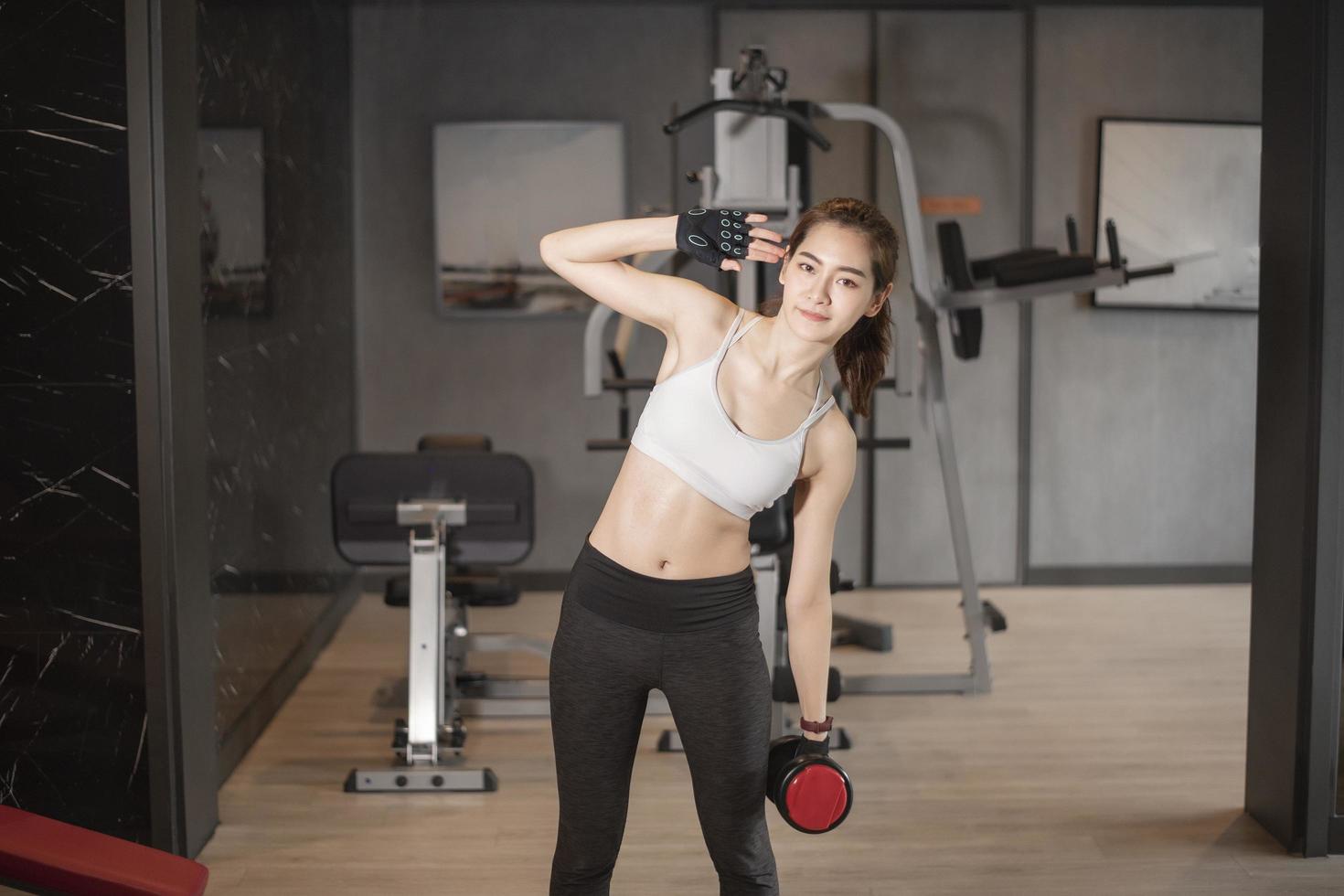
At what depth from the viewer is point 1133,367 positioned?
18.1 ft

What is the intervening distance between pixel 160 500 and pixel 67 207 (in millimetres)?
621

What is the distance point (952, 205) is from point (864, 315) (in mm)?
3645

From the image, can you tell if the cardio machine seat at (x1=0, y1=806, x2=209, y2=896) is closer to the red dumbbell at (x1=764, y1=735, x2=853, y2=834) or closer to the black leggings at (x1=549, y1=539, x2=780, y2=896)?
the black leggings at (x1=549, y1=539, x2=780, y2=896)

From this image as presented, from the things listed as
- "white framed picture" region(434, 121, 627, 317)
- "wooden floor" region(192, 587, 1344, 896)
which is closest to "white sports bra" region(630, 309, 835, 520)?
"wooden floor" region(192, 587, 1344, 896)

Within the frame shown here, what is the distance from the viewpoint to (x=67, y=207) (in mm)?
2621

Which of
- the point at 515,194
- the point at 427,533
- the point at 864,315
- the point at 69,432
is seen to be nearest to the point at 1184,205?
the point at 515,194

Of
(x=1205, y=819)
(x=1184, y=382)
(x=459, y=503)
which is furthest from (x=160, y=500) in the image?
(x=1184, y=382)

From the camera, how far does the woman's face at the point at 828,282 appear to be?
184 centimetres

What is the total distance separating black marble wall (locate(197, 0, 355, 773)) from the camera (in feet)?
11.1

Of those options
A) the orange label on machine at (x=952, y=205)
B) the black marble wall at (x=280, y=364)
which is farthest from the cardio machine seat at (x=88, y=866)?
the orange label on machine at (x=952, y=205)

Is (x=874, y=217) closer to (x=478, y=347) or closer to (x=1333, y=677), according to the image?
(x=1333, y=677)

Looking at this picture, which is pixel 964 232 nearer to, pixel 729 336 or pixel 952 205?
pixel 952 205

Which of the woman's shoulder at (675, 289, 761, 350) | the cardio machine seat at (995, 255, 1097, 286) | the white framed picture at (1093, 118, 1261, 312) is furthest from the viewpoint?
the white framed picture at (1093, 118, 1261, 312)

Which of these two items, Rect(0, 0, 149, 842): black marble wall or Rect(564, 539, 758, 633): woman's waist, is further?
Rect(0, 0, 149, 842): black marble wall
